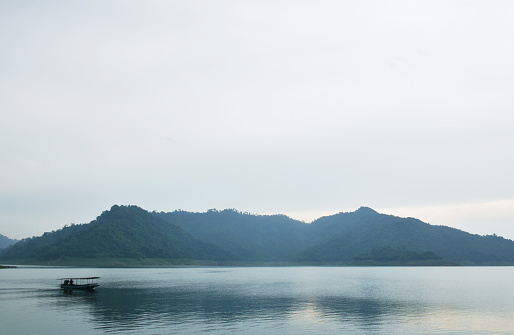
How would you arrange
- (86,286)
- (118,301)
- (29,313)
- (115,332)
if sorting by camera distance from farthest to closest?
(86,286), (118,301), (29,313), (115,332)

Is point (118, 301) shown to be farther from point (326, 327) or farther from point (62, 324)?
point (326, 327)

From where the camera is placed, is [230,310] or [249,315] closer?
[249,315]

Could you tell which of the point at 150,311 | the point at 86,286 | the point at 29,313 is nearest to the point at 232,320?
the point at 150,311

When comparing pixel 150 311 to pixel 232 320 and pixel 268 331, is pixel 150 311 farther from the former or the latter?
pixel 268 331

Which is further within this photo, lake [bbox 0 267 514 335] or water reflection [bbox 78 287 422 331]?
water reflection [bbox 78 287 422 331]

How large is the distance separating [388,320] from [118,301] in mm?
52775

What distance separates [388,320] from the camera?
69.3m

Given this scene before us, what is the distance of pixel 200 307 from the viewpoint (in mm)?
82312

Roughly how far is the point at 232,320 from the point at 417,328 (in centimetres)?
2562

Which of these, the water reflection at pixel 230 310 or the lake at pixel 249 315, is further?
the water reflection at pixel 230 310

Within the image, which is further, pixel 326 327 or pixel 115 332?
pixel 326 327

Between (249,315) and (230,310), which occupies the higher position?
(249,315)

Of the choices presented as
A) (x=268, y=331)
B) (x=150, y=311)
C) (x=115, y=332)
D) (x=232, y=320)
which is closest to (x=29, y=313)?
(x=150, y=311)

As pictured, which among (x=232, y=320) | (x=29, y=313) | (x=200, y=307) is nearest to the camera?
(x=232, y=320)
